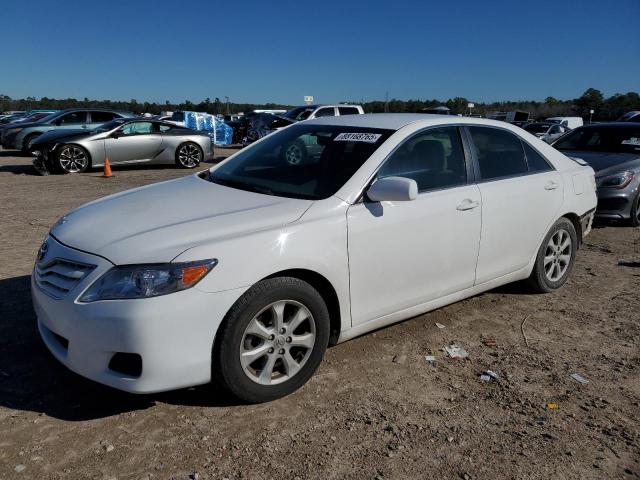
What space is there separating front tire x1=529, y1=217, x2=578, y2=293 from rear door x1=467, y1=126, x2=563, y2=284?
0.55ft

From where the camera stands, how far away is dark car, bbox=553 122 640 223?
7.66 m

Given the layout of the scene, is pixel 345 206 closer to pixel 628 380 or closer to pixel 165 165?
pixel 628 380

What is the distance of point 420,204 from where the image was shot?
371cm

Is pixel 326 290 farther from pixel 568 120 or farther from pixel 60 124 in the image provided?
pixel 568 120

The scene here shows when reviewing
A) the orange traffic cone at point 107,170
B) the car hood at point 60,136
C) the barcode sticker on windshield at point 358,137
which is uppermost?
the barcode sticker on windshield at point 358,137

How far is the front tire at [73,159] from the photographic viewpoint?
1319cm

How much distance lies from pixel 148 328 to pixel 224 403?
0.75 meters

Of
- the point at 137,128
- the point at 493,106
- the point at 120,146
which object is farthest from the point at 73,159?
the point at 493,106

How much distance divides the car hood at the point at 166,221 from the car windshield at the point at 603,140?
273 inches

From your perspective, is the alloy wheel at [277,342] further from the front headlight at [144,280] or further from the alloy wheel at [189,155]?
the alloy wheel at [189,155]

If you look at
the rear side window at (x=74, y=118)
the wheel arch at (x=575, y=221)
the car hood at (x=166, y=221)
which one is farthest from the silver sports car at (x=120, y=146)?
the wheel arch at (x=575, y=221)

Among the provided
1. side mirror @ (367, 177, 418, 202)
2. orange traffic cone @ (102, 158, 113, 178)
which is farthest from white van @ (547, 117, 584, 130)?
side mirror @ (367, 177, 418, 202)

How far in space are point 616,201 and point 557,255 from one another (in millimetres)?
3353

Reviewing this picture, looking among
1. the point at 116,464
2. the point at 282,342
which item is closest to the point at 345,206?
the point at 282,342
